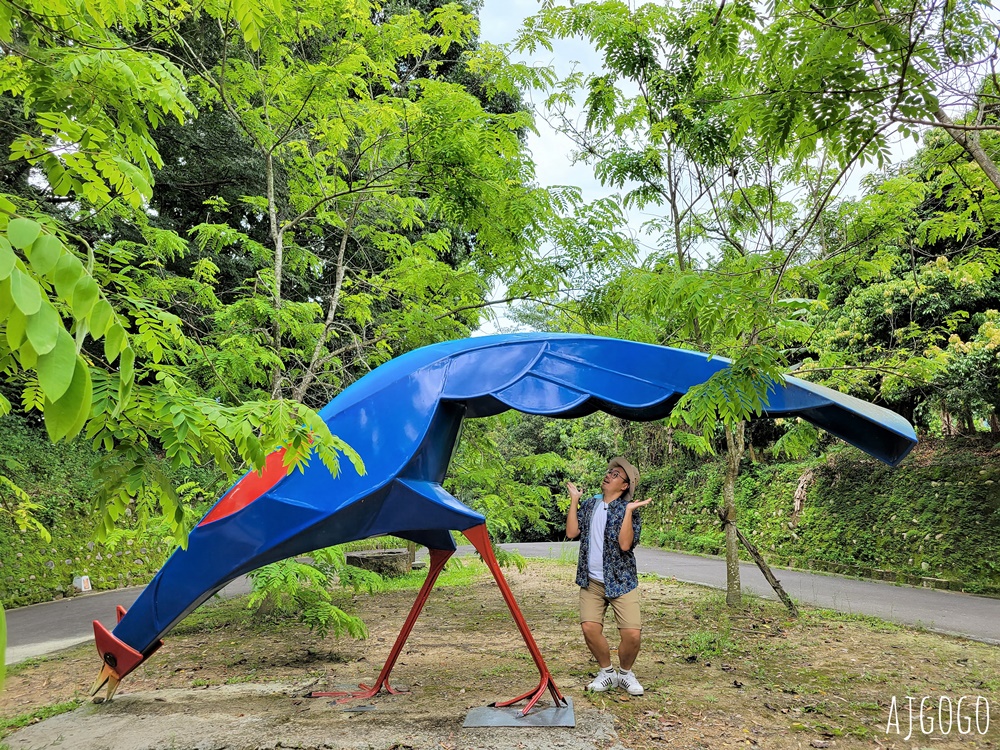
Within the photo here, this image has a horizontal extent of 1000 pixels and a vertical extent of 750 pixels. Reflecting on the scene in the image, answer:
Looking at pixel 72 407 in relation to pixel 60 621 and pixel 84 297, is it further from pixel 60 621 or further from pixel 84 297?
pixel 60 621

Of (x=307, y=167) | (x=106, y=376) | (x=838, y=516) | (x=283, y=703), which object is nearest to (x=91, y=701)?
(x=283, y=703)

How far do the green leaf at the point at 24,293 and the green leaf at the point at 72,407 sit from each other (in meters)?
0.09

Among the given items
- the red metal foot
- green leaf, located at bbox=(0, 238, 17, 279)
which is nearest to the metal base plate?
the red metal foot

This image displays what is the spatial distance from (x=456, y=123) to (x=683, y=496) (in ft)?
45.7

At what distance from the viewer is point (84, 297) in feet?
3.79

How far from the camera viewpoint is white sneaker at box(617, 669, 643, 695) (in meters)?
4.57

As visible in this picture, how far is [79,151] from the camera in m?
2.46

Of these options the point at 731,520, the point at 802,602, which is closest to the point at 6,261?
the point at 731,520

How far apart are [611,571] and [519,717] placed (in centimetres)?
110

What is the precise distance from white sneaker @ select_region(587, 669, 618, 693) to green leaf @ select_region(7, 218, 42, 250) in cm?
450

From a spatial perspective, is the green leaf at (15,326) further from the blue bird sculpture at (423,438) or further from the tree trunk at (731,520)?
the tree trunk at (731,520)

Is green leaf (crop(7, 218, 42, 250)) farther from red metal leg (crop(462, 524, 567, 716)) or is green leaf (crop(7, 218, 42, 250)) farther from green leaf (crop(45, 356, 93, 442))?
red metal leg (crop(462, 524, 567, 716))

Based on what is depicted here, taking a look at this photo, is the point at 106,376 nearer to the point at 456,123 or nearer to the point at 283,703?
the point at 283,703

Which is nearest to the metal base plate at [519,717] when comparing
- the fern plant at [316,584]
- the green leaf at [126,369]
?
the fern plant at [316,584]
